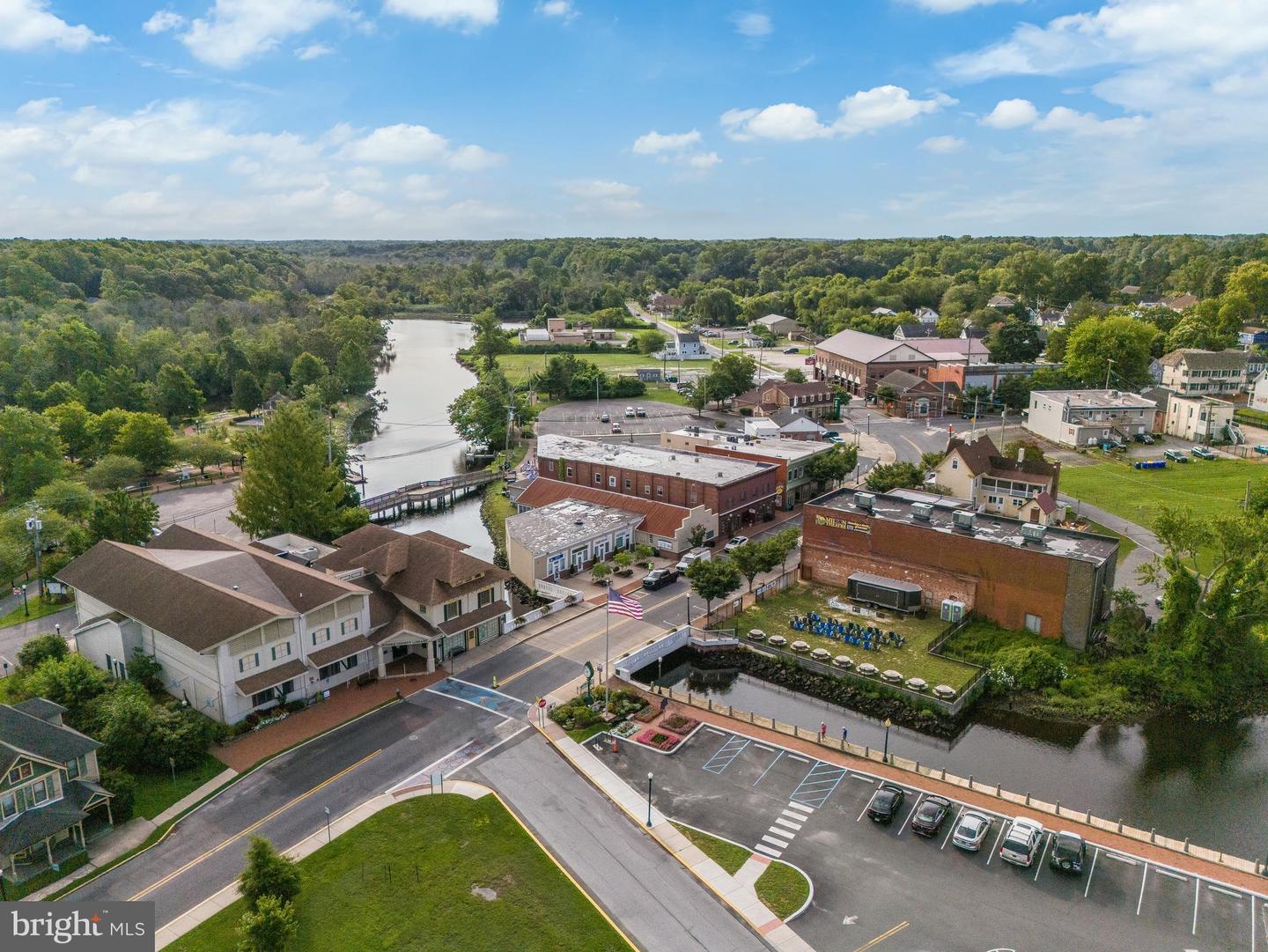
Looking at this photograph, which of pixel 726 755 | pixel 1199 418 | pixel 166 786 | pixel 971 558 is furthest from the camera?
pixel 1199 418

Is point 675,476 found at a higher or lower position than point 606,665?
higher

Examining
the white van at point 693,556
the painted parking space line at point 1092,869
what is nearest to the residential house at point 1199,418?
the white van at point 693,556

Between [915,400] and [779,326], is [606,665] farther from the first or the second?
[779,326]

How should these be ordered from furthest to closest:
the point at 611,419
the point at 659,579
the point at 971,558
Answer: the point at 611,419, the point at 659,579, the point at 971,558

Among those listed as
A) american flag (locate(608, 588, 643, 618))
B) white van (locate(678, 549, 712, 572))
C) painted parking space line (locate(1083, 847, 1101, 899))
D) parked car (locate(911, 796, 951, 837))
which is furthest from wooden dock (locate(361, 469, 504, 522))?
painted parking space line (locate(1083, 847, 1101, 899))

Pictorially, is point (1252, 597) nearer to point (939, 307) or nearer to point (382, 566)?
point (382, 566)

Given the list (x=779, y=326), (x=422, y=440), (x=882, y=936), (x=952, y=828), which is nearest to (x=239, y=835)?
(x=882, y=936)

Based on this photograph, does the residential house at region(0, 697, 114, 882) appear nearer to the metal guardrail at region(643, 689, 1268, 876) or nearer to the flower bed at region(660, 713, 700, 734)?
the flower bed at region(660, 713, 700, 734)
